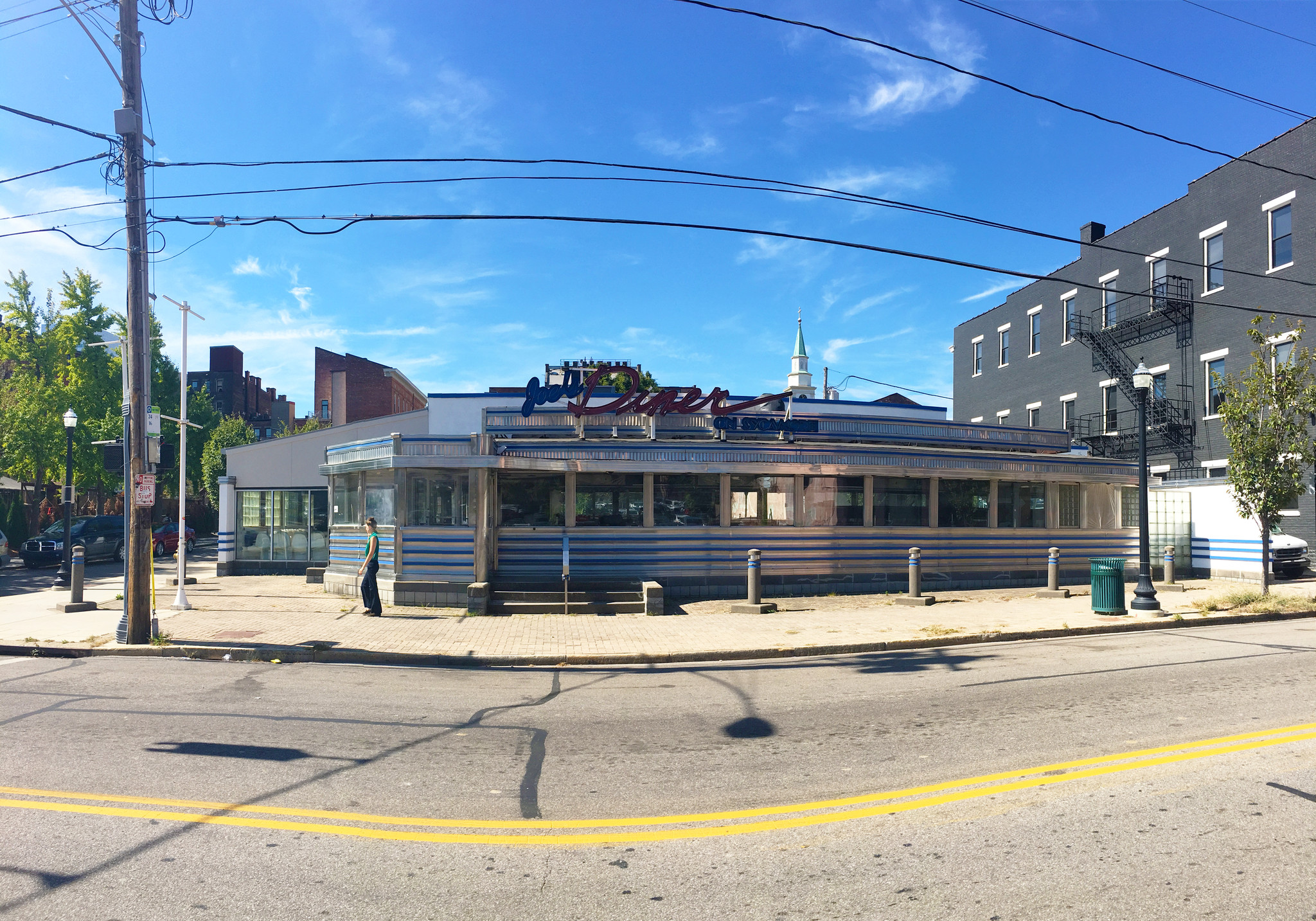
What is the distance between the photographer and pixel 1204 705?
8086 millimetres

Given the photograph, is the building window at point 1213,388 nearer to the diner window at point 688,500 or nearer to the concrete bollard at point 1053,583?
the concrete bollard at point 1053,583

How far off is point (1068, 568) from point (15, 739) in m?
22.8

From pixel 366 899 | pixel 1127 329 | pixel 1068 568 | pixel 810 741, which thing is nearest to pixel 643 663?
pixel 810 741

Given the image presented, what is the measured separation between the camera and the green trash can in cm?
1534

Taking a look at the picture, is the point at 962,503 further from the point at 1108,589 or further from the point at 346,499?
the point at 346,499

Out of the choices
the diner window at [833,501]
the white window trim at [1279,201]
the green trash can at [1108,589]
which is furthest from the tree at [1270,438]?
the white window trim at [1279,201]

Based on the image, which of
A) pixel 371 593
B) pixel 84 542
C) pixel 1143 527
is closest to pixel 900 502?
pixel 1143 527

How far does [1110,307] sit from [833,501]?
22.0 meters

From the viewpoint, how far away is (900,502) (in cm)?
1998

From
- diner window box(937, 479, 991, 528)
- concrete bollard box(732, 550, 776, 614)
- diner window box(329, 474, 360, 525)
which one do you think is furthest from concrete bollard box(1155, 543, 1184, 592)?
diner window box(329, 474, 360, 525)

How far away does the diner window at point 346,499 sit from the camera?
60.2 feet

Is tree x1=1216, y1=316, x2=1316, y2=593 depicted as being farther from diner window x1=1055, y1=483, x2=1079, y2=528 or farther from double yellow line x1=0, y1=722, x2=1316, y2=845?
double yellow line x1=0, y1=722, x2=1316, y2=845

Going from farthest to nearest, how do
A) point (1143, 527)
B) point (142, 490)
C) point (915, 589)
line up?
point (915, 589), point (1143, 527), point (142, 490)

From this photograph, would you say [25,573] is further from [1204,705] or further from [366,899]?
[1204,705]
